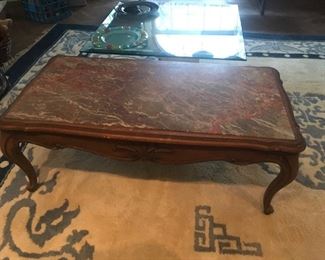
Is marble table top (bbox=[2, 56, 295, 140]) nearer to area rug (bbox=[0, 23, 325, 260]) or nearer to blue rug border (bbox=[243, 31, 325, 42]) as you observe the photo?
area rug (bbox=[0, 23, 325, 260])

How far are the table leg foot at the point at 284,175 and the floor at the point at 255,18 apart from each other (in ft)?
6.45

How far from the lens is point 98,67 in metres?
1.47

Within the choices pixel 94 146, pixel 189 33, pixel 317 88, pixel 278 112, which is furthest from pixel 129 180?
pixel 317 88

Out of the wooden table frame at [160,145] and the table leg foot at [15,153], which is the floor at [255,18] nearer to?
the table leg foot at [15,153]

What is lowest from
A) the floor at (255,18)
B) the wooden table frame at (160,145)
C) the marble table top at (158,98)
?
the floor at (255,18)

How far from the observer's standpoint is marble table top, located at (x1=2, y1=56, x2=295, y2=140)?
112 centimetres

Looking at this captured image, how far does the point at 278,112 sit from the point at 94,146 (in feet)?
2.35

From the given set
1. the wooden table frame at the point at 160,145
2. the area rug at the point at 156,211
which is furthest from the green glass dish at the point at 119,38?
the wooden table frame at the point at 160,145

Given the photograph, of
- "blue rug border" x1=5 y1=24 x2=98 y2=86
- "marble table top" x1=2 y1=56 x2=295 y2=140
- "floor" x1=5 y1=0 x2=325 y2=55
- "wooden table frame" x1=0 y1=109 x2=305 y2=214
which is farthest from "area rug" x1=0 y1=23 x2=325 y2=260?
"floor" x1=5 y1=0 x2=325 y2=55

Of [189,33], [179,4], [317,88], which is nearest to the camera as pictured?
[189,33]

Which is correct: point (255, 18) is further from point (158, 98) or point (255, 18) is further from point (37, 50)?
point (158, 98)

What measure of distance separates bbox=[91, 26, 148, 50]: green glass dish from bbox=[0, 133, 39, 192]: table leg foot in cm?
76

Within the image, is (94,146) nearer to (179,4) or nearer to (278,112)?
(278,112)

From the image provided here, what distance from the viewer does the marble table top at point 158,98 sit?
1124mm
